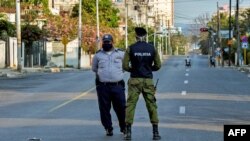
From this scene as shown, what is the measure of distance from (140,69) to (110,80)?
0.88 m

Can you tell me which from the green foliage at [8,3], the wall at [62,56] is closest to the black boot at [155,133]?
the wall at [62,56]

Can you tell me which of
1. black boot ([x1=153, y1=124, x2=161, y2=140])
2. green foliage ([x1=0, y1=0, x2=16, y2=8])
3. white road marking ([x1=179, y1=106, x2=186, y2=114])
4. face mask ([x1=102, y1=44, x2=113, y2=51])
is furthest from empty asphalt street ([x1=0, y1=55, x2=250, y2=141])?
green foliage ([x1=0, y1=0, x2=16, y2=8])

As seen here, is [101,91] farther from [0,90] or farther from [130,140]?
[0,90]

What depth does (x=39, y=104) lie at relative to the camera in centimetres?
2220

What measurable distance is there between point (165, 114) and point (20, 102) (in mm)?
6520

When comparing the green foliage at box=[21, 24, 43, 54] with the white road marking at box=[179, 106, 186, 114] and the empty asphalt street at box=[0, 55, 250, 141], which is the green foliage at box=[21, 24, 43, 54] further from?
the white road marking at box=[179, 106, 186, 114]

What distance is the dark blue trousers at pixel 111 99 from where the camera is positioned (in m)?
13.6

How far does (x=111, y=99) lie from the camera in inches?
539

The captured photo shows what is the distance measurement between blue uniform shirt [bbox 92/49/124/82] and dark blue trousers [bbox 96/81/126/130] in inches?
5.2

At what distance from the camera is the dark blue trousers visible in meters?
13.6

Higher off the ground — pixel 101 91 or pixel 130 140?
pixel 101 91

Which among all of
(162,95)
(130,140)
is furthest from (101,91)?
(162,95)

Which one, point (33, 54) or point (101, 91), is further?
point (33, 54)

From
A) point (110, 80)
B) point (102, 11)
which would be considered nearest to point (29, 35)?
point (102, 11)
